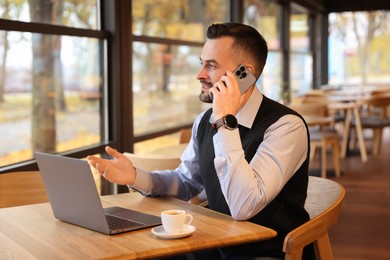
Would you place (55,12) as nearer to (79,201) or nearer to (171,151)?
(171,151)

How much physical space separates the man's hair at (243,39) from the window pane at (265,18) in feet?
22.9

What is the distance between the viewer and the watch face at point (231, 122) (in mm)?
2223

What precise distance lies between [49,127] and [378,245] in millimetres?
2530

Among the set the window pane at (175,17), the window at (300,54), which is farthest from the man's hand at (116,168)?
the window at (300,54)

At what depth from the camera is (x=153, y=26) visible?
6.26 m

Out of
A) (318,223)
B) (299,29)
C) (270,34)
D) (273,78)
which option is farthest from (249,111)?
(299,29)

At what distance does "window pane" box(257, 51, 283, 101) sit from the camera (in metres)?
10.5

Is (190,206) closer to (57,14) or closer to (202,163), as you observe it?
(202,163)

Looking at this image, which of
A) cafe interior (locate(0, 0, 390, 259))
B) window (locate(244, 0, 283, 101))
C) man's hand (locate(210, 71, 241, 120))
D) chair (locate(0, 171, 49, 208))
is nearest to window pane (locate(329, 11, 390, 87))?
window (locate(244, 0, 283, 101))

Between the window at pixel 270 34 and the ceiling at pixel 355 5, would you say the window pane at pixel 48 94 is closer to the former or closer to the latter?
the window at pixel 270 34

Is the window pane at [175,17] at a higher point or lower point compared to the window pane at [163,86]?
higher

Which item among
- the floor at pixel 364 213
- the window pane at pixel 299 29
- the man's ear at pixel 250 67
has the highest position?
the window pane at pixel 299 29

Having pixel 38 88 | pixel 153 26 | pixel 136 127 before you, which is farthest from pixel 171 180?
pixel 153 26

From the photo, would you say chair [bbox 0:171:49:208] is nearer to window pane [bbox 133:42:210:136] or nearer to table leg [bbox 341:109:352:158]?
window pane [bbox 133:42:210:136]
